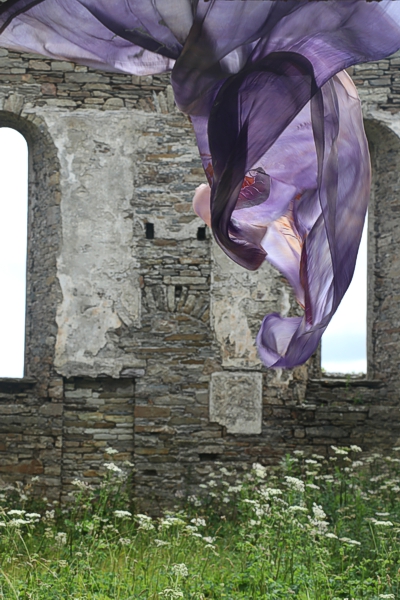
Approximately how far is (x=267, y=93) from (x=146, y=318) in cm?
595

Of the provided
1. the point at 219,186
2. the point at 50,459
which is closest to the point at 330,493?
the point at 50,459

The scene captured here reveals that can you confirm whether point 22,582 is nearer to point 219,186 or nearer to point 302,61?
point 219,186

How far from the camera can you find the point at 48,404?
7.69 meters

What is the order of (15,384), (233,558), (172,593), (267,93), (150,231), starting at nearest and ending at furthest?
(267,93)
(172,593)
(233,558)
(15,384)
(150,231)

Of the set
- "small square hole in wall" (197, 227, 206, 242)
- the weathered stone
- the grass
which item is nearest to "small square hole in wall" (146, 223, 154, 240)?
"small square hole in wall" (197, 227, 206, 242)

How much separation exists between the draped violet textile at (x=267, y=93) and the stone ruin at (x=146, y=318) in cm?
539

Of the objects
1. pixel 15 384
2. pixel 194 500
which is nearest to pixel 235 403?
pixel 194 500

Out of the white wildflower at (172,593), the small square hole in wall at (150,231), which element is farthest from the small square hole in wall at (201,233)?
the white wildflower at (172,593)

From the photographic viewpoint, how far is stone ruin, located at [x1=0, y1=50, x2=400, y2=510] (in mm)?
7730

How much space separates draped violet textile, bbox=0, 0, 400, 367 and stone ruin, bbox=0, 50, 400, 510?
212 inches

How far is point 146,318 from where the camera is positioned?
784 cm

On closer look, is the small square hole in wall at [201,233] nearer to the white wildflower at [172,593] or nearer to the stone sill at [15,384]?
the stone sill at [15,384]

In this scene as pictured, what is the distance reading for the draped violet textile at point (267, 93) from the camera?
1837 millimetres

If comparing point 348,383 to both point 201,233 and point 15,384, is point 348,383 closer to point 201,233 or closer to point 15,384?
point 201,233
